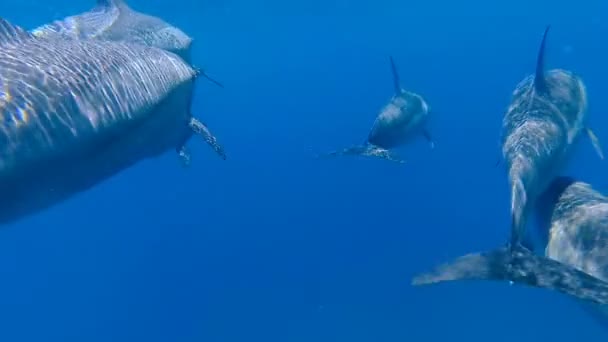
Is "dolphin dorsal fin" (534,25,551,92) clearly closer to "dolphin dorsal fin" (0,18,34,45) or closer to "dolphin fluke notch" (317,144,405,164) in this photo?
"dolphin fluke notch" (317,144,405,164)

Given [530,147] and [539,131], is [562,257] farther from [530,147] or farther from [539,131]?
[539,131]

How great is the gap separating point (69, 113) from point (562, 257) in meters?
5.63

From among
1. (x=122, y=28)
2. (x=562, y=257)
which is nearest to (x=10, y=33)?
(x=122, y=28)

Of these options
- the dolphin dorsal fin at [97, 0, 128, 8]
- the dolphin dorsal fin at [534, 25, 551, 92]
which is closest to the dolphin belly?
the dolphin dorsal fin at [534, 25, 551, 92]

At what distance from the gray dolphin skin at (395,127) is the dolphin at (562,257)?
9.94ft

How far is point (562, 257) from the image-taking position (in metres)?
6.38

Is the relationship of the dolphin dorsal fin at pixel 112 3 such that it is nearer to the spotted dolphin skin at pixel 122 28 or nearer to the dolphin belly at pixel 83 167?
the spotted dolphin skin at pixel 122 28

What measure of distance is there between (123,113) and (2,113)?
1.21 m

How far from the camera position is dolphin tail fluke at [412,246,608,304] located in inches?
174

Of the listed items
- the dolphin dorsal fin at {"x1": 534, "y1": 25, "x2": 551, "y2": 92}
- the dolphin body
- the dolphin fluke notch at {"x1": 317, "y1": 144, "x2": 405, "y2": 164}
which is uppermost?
the dolphin dorsal fin at {"x1": 534, "y1": 25, "x2": 551, "y2": 92}

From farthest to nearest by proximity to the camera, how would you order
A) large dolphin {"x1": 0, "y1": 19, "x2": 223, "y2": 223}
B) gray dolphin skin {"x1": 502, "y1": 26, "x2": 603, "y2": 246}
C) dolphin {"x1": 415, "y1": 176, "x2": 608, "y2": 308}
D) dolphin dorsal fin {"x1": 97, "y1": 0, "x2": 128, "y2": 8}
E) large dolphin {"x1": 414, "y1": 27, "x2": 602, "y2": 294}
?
dolphin dorsal fin {"x1": 97, "y1": 0, "x2": 128, "y2": 8}
gray dolphin skin {"x1": 502, "y1": 26, "x2": 603, "y2": 246}
large dolphin {"x1": 414, "y1": 27, "x2": 602, "y2": 294}
dolphin {"x1": 415, "y1": 176, "x2": 608, "y2": 308}
large dolphin {"x1": 0, "y1": 19, "x2": 223, "y2": 223}

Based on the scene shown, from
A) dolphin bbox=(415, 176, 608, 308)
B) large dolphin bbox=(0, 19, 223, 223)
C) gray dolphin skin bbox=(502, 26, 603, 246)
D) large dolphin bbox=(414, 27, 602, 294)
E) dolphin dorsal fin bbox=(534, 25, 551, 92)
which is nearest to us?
large dolphin bbox=(0, 19, 223, 223)

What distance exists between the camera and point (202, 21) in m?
66.5

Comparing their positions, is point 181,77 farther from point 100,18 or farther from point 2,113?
point 100,18
